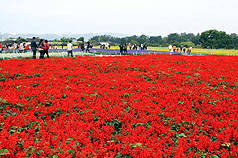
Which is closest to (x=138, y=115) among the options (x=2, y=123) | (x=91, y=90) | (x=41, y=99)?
(x=91, y=90)

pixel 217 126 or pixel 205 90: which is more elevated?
pixel 205 90

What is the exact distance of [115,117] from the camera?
22.9 ft

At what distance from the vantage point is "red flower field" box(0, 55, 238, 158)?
5.29 meters

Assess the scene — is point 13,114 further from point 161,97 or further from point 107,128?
point 161,97

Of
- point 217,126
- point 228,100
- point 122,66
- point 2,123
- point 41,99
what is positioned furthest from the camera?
point 122,66

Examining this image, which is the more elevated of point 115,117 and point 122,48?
point 122,48

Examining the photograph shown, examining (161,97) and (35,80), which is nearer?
(161,97)

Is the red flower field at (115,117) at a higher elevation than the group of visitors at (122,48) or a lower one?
lower

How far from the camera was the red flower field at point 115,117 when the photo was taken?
17.4 feet

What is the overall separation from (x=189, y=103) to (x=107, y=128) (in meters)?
4.02

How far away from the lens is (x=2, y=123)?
6148 millimetres

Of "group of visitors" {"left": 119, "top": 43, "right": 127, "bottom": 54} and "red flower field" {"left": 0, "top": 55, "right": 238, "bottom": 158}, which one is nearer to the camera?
"red flower field" {"left": 0, "top": 55, "right": 238, "bottom": 158}

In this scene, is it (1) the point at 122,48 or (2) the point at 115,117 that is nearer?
(2) the point at 115,117

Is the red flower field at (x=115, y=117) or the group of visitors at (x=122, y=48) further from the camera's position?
the group of visitors at (x=122, y=48)
